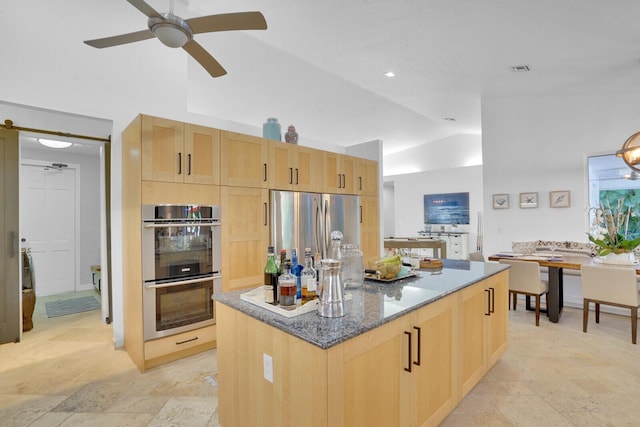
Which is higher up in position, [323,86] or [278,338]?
[323,86]

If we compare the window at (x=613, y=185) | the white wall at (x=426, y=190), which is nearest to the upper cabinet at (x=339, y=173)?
the window at (x=613, y=185)

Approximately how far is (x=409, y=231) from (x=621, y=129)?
5356 millimetres

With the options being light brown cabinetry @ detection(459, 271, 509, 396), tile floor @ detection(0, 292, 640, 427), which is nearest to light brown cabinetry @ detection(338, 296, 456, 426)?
light brown cabinetry @ detection(459, 271, 509, 396)

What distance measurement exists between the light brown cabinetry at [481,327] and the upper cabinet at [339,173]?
2141 millimetres

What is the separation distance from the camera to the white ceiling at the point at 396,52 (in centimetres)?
289

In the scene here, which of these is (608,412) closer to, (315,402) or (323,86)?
(315,402)

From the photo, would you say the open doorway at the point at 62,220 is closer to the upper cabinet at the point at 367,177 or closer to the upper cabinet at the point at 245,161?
the upper cabinet at the point at 245,161

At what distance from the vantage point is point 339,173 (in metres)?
4.11

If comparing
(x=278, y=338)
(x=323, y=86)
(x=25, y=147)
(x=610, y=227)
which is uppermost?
(x=323, y=86)

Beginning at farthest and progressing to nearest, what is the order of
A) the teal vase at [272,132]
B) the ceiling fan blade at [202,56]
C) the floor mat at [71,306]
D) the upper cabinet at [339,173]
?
the floor mat at [71,306] → the upper cabinet at [339,173] → the teal vase at [272,132] → the ceiling fan blade at [202,56]

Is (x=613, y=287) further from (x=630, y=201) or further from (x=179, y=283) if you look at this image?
(x=179, y=283)

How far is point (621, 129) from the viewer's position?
420 cm

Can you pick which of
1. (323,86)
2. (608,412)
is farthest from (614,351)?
(323,86)

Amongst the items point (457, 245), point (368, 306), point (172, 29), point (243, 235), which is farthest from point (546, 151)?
point (172, 29)
